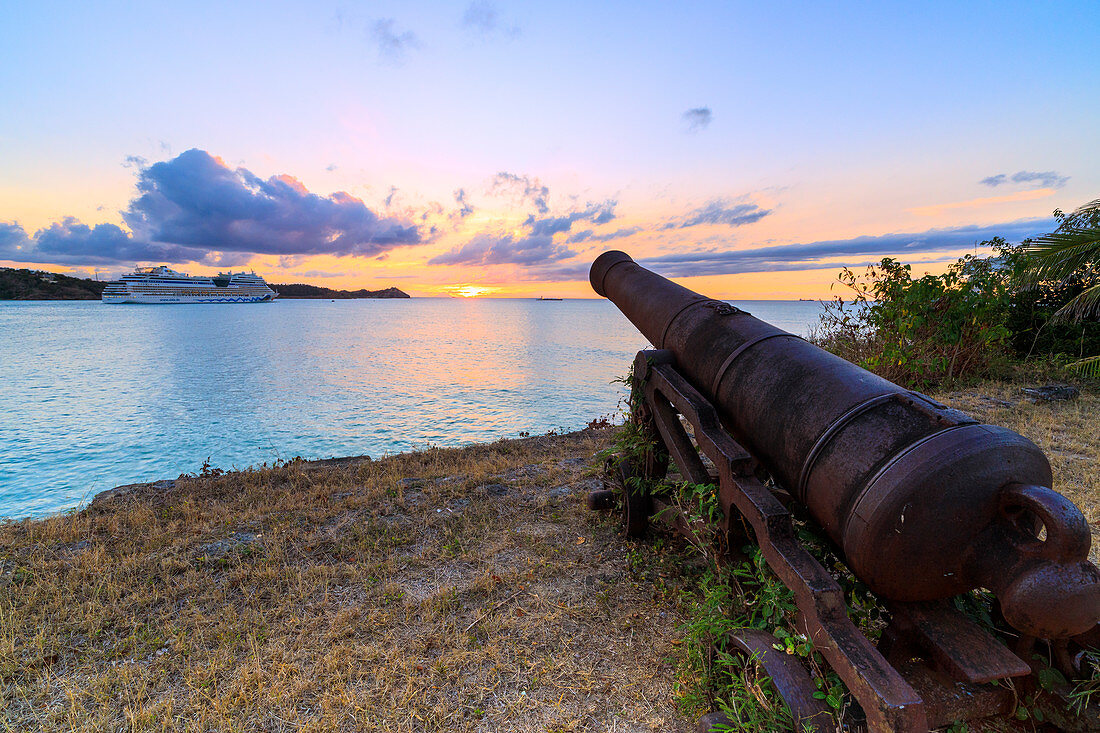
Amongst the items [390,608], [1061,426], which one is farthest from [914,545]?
[1061,426]

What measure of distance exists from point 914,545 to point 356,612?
13.0ft

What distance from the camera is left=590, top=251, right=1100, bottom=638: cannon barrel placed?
5.68 ft

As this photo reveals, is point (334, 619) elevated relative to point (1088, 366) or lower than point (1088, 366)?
lower

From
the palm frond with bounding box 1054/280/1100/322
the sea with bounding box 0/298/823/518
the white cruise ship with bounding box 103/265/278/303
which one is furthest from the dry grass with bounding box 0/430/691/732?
the white cruise ship with bounding box 103/265/278/303

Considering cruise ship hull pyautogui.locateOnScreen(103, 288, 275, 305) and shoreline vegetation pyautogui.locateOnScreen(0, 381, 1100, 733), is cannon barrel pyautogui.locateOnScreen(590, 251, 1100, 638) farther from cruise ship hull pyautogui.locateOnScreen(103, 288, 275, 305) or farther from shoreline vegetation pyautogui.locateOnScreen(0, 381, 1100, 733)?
cruise ship hull pyautogui.locateOnScreen(103, 288, 275, 305)

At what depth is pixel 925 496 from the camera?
1898mm

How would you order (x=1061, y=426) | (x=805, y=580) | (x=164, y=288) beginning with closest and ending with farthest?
1. (x=805, y=580)
2. (x=1061, y=426)
3. (x=164, y=288)

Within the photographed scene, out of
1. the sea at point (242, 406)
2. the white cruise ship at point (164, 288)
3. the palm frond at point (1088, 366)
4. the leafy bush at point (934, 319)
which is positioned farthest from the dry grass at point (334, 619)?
the white cruise ship at point (164, 288)

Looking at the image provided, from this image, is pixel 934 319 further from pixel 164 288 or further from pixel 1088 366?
pixel 164 288

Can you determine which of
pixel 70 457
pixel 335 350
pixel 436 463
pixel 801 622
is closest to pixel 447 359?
pixel 335 350

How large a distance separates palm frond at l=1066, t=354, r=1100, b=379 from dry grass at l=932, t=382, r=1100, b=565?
0.46 metres

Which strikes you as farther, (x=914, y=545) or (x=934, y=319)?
(x=934, y=319)

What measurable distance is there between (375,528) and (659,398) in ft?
12.2

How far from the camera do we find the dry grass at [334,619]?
9.91ft
